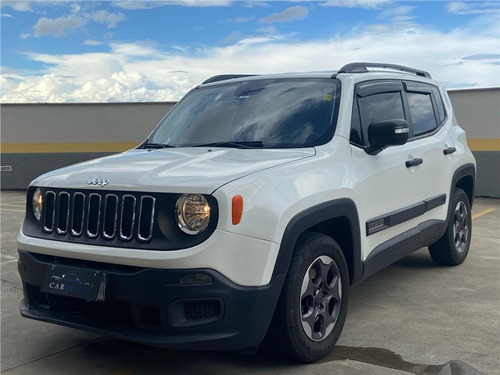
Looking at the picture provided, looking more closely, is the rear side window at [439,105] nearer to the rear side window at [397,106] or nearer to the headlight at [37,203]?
the rear side window at [397,106]

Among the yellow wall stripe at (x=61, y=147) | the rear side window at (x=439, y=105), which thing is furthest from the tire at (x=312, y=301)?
the yellow wall stripe at (x=61, y=147)

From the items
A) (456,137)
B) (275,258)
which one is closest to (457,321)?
(275,258)

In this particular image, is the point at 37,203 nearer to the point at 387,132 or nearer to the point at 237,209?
the point at 237,209

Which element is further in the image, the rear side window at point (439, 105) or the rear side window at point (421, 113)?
the rear side window at point (439, 105)

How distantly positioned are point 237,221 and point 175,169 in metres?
0.56

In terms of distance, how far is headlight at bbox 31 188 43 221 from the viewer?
3.60 m

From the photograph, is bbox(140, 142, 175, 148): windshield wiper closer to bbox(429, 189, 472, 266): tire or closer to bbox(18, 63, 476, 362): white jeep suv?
bbox(18, 63, 476, 362): white jeep suv

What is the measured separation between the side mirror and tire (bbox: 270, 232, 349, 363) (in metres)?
0.88

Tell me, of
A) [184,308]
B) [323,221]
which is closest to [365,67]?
[323,221]

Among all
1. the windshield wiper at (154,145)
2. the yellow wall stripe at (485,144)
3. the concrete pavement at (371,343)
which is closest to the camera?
the concrete pavement at (371,343)

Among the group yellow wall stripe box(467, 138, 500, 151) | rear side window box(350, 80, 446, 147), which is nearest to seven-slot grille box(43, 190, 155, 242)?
rear side window box(350, 80, 446, 147)

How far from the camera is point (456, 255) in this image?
5941mm

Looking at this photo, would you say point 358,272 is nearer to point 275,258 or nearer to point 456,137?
point 275,258

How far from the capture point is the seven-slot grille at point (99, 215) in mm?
3064
